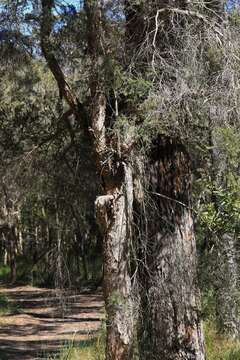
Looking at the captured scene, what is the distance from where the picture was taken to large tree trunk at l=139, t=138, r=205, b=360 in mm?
7262

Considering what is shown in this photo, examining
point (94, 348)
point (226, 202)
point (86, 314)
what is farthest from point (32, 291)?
point (226, 202)

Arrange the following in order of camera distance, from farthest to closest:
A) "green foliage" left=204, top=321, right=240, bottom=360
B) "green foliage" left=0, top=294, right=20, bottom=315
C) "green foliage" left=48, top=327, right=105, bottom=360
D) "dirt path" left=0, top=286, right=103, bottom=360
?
1. "green foliage" left=0, top=294, right=20, bottom=315
2. "dirt path" left=0, top=286, right=103, bottom=360
3. "green foliage" left=204, top=321, right=240, bottom=360
4. "green foliage" left=48, top=327, right=105, bottom=360

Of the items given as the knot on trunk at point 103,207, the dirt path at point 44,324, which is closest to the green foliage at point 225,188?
the knot on trunk at point 103,207

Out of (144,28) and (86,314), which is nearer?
(144,28)

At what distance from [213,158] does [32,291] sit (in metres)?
22.2

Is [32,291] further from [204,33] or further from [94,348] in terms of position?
[204,33]

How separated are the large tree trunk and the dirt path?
165 cm

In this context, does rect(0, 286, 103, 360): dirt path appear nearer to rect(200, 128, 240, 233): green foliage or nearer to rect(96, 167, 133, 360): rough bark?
rect(96, 167, 133, 360): rough bark

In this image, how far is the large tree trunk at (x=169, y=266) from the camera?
7.26m

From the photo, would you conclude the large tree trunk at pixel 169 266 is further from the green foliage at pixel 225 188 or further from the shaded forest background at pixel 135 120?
the green foliage at pixel 225 188

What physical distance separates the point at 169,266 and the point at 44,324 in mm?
11412

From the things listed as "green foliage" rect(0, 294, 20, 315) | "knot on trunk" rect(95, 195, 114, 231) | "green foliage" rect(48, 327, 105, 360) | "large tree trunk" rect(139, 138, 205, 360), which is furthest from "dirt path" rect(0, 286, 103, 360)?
"knot on trunk" rect(95, 195, 114, 231)

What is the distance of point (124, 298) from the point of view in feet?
22.5

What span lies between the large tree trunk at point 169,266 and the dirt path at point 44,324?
165 cm
